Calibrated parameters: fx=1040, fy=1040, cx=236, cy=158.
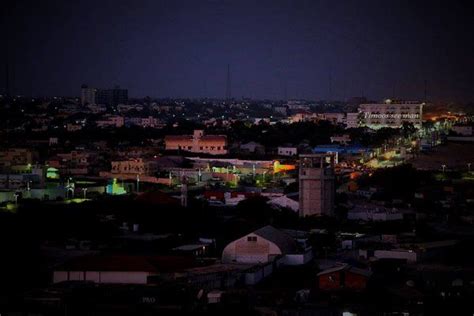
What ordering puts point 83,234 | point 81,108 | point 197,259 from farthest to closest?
point 81,108
point 83,234
point 197,259

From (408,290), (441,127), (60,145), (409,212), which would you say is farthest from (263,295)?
(441,127)

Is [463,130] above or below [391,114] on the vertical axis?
below

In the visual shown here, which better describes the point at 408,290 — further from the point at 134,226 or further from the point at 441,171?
the point at 441,171

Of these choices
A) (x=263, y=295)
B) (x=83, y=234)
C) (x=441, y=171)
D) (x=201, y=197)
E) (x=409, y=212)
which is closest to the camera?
(x=263, y=295)

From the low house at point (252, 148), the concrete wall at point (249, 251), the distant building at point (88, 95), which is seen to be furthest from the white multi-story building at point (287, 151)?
the distant building at point (88, 95)

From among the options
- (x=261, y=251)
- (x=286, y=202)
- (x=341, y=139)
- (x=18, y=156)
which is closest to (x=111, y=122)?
(x=341, y=139)

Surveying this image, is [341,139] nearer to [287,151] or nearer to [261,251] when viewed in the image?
[287,151]

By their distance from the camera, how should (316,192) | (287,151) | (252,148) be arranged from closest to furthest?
(316,192), (287,151), (252,148)
